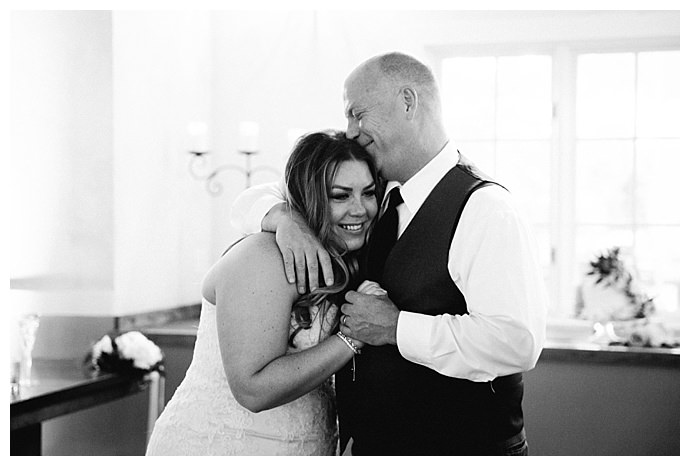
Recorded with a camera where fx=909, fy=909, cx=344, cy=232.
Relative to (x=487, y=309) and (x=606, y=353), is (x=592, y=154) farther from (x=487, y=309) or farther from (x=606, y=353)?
(x=487, y=309)

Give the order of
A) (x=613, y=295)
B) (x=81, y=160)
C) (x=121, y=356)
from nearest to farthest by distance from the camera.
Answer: (x=121, y=356) < (x=613, y=295) < (x=81, y=160)

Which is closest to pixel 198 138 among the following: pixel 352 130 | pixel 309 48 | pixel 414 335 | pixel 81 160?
pixel 81 160

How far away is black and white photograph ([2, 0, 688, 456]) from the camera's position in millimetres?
2100

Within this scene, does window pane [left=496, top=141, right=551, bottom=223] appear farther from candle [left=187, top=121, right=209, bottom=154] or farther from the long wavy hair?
the long wavy hair

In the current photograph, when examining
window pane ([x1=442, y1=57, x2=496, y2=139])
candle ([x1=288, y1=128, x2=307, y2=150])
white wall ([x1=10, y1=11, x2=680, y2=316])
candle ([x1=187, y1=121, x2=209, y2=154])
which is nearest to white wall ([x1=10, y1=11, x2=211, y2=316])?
white wall ([x1=10, y1=11, x2=680, y2=316])

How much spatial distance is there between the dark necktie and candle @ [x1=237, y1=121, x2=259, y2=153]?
2.57 metres

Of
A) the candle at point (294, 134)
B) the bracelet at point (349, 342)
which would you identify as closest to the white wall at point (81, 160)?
the candle at point (294, 134)

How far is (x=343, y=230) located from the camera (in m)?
2.22

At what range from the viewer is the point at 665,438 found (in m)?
3.60

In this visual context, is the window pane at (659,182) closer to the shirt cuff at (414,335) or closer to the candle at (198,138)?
the candle at (198,138)

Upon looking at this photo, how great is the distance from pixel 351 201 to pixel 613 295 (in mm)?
2193

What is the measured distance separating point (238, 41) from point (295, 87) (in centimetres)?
44

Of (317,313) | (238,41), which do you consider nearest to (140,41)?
(238,41)

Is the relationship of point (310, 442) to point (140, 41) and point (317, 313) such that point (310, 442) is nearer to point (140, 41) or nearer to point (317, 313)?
point (317, 313)
